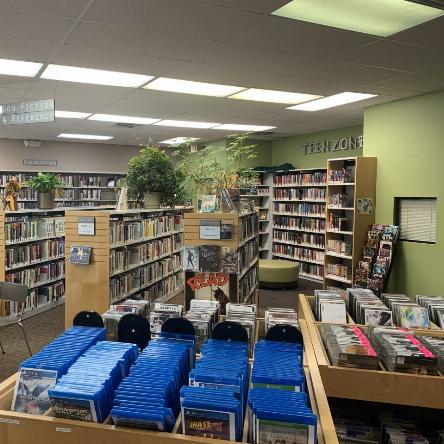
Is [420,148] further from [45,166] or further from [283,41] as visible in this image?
[45,166]

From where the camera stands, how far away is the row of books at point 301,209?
30.0 feet

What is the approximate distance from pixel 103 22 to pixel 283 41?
4.88ft

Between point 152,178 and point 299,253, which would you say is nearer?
point 152,178

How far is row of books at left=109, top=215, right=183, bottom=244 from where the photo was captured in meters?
5.48

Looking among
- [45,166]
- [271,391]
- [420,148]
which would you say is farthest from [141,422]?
[45,166]

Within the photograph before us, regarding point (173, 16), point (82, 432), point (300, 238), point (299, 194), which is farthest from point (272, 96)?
point (82, 432)

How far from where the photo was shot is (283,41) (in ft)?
12.5

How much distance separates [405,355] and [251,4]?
7.88 feet

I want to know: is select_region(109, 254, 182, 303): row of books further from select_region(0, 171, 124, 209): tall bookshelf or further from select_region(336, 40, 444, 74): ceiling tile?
select_region(0, 171, 124, 209): tall bookshelf

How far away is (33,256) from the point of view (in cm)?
649

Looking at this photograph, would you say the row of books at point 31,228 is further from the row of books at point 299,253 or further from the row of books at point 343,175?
the row of books at point 299,253

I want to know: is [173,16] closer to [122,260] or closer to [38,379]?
[38,379]

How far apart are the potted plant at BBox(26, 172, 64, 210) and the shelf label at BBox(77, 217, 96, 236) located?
5.84ft

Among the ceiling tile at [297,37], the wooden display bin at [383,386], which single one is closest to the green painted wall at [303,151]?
the ceiling tile at [297,37]
